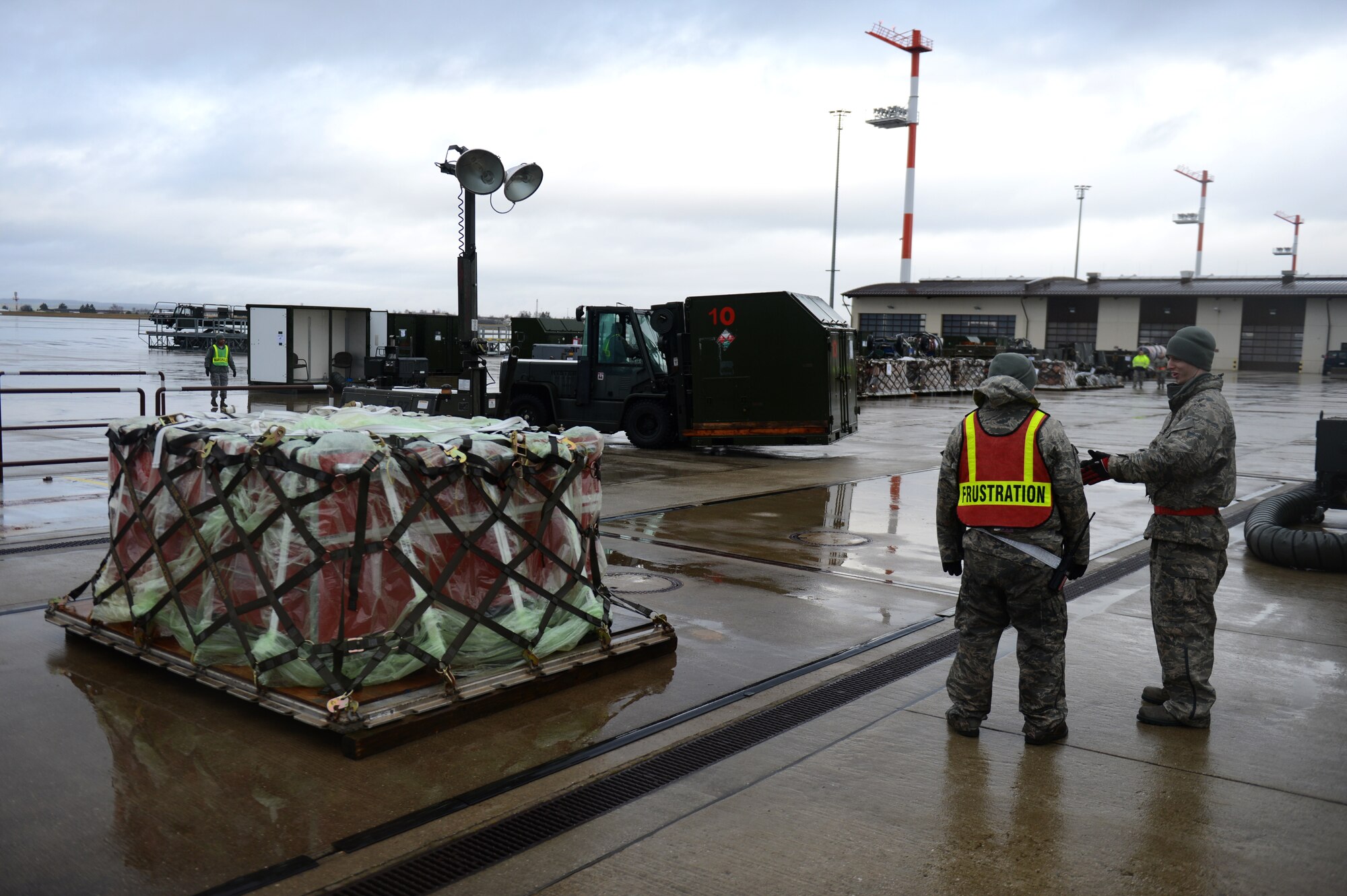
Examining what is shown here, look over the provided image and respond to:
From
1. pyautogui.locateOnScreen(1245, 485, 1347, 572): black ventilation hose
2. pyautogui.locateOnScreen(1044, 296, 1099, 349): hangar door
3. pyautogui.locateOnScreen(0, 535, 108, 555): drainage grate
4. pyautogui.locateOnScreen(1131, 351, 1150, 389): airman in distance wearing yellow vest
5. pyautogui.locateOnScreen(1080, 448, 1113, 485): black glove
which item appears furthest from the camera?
pyautogui.locateOnScreen(1044, 296, 1099, 349): hangar door

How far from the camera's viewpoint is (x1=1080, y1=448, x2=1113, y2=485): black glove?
4969 mm

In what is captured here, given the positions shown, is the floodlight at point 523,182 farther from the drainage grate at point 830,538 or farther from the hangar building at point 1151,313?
the hangar building at point 1151,313

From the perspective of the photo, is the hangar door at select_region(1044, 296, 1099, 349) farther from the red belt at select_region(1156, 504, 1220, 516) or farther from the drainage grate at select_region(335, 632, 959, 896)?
the drainage grate at select_region(335, 632, 959, 896)

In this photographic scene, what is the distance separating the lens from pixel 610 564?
834 cm

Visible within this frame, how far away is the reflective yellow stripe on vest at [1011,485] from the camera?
15.2 ft

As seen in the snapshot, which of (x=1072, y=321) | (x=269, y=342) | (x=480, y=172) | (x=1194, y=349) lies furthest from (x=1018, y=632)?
(x=1072, y=321)

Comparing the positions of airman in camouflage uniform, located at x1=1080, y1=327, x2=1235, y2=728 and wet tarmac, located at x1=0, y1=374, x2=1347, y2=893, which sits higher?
airman in camouflage uniform, located at x1=1080, y1=327, x2=1235, y2=728

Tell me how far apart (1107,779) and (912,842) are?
1.12 m

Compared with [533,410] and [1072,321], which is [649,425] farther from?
[1072,321]

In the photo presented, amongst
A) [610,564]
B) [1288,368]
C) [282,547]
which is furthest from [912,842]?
[1288,368]

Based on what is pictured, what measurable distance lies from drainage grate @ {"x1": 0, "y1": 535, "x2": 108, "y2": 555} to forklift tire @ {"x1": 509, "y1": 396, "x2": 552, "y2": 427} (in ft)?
29.2

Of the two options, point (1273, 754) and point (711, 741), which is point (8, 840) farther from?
point (1273, 754)

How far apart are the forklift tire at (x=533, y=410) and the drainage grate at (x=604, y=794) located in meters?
11.9

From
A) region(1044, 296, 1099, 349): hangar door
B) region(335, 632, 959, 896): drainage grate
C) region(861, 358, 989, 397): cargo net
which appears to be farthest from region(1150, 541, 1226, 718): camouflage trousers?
region(1044, 296, 1099, 349): hangar door
